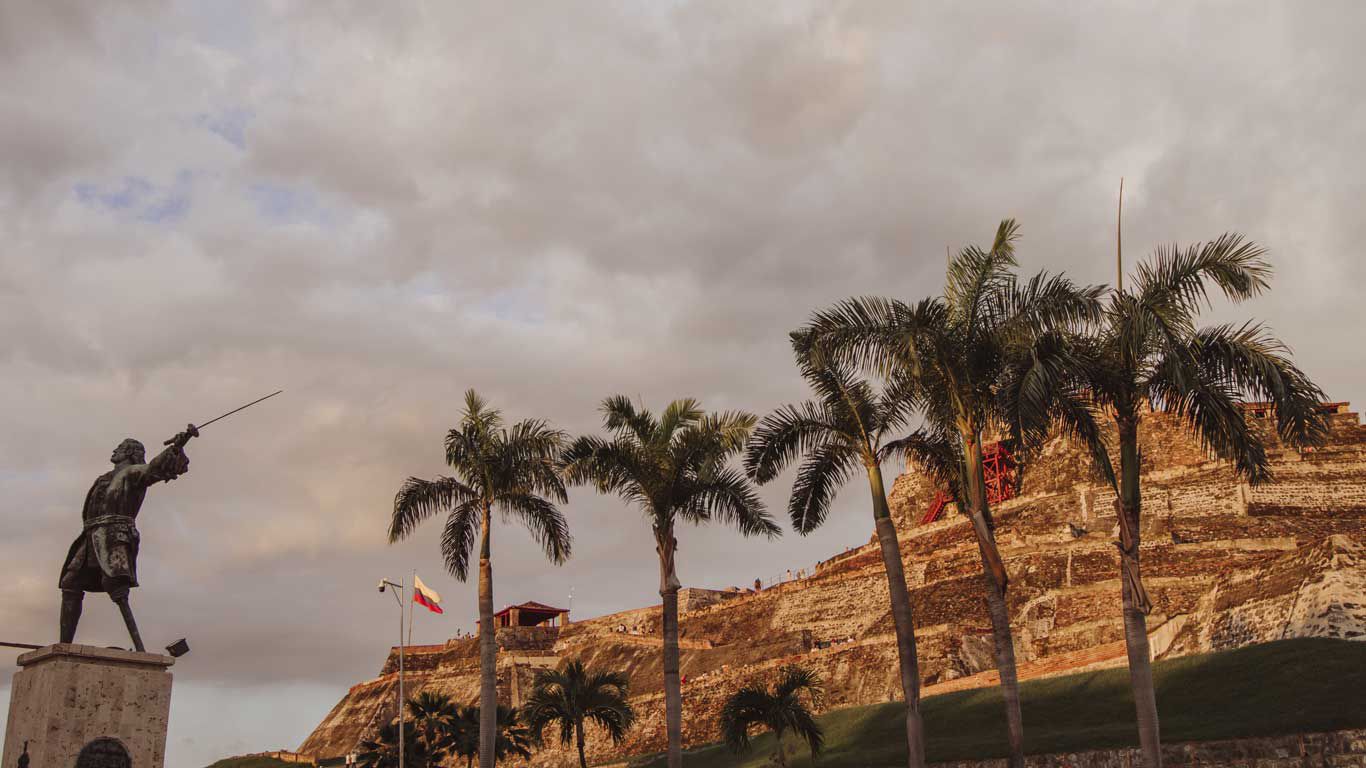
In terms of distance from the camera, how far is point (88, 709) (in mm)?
13867

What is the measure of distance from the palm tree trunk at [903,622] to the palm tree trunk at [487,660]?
8735mm

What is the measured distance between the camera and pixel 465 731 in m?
42.3

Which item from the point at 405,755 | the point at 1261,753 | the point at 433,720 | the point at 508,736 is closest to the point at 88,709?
the point at 1261,753

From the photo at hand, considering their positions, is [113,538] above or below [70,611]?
above

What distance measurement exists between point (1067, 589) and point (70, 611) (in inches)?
1720

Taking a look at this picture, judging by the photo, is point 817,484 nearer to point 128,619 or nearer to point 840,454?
point 840,454

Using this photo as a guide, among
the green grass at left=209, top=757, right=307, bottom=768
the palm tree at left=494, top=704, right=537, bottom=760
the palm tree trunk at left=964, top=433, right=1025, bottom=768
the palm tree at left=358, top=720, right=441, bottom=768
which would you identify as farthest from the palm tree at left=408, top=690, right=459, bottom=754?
the green grass at left=209, top=757, right=307, bottom=768

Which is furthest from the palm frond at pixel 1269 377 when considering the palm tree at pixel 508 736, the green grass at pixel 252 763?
the green grass at pixel 252 763

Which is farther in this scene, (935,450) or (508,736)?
(508,736)

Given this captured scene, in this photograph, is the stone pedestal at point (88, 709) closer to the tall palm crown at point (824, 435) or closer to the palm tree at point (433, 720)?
the tall palm crown at point (824, 435)

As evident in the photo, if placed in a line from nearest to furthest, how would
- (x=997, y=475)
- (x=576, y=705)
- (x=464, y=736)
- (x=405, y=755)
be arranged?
1. (x=576, y=705)
2. (x=405, y=755)
3. (x=464, y=736)
4. (x=997, y=475)

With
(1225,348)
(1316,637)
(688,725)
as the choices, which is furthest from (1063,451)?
(1225,348)

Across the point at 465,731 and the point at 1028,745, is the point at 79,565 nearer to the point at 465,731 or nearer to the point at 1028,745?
the point at 1028,745

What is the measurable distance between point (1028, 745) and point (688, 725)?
29.1m
